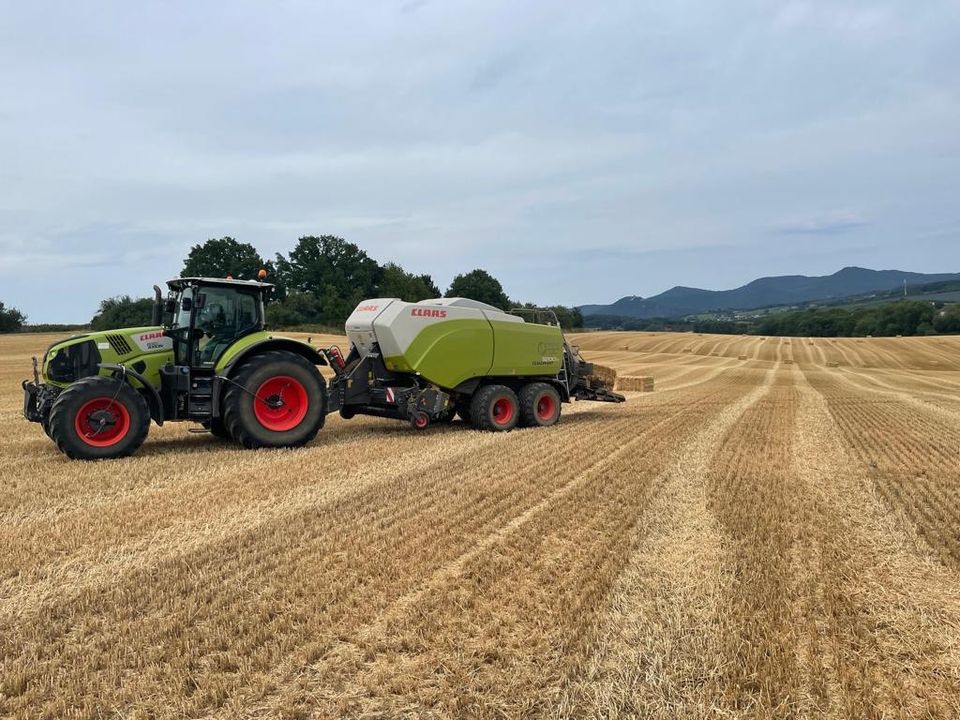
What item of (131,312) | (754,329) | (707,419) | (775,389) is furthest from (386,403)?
(754,329)

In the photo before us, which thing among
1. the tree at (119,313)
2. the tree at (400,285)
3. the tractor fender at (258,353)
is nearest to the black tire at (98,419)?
the tractor fender at (258,353)

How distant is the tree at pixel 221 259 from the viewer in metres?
55.9

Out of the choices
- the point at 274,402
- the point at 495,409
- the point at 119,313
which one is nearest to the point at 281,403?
the point at 274,402

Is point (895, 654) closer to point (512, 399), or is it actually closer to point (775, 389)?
point (512, 399)

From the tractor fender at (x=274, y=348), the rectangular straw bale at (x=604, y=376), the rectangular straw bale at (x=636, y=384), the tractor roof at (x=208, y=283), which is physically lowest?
the rectangular straw bale at (x=636, y=384)

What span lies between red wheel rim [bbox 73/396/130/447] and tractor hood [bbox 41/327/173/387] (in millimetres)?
687

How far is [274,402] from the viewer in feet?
28.2

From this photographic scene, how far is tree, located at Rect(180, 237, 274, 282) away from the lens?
55.9 meters

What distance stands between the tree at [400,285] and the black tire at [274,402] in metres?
54.5

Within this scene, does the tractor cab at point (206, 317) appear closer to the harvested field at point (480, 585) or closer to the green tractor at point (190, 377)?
the green tractor at point (190, 377)

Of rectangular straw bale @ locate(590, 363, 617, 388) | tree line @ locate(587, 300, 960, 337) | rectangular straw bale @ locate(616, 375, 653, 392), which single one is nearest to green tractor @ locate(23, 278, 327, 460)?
rectangular straw bale @ locate(590, 363, 617, 388)

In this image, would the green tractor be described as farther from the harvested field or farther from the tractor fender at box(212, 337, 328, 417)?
the harvested field

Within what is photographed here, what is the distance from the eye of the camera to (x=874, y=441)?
933 centimetres

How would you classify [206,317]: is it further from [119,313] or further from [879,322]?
[879,322]
